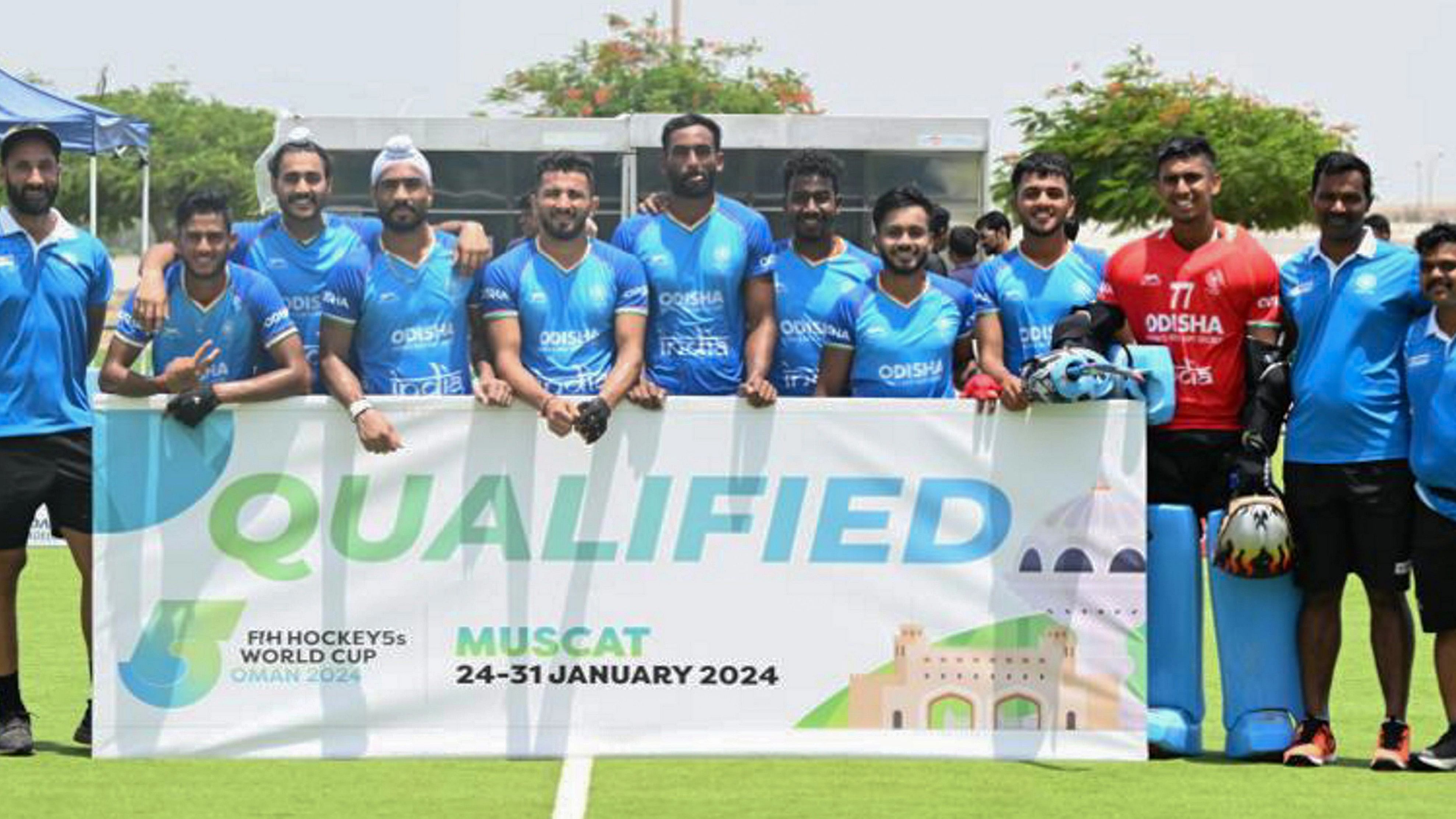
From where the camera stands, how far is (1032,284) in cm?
920

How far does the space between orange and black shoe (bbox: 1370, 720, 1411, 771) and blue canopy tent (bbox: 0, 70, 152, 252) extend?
16.2 meters

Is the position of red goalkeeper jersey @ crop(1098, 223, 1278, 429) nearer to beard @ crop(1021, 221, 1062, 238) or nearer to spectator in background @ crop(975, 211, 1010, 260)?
beard @ crop(1021, 221, 1062, 238)

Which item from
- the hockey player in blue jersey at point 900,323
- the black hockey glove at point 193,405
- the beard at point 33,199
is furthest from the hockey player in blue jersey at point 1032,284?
the beard at point 33,199

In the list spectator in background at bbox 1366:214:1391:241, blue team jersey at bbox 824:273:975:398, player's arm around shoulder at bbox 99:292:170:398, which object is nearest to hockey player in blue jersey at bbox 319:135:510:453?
player's arm around shoulder at bbox 99:292:170:398

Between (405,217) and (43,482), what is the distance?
5.09 feet

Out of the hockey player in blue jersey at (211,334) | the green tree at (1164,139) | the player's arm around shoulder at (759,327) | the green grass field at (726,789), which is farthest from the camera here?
the green tree at (1164,139)

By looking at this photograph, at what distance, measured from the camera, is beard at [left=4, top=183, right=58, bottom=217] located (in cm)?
909

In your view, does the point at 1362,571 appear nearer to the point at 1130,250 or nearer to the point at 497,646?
the point at 1130,250

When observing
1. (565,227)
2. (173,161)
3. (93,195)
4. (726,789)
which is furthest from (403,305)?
(173,161)

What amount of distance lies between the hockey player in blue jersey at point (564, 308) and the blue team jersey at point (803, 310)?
827 mm

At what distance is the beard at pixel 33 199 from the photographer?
9.09 m

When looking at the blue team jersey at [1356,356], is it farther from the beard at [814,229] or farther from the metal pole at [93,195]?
the metal pole at [93,195]

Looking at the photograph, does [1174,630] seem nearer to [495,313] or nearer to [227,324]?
[495,313]

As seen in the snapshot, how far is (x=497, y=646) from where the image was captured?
905cm
